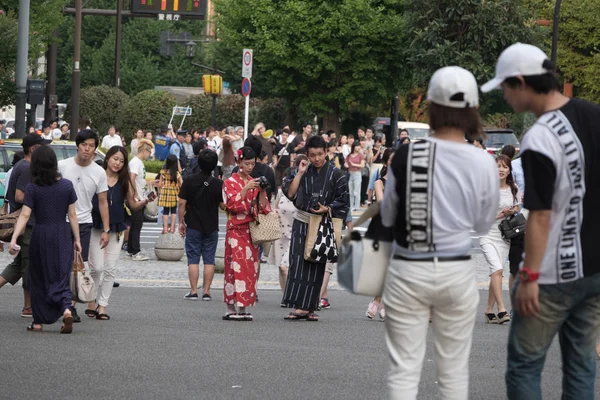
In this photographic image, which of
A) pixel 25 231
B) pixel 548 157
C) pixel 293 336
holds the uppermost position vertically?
pixel 548 157

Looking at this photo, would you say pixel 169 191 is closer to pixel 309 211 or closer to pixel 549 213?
pixel 309 211

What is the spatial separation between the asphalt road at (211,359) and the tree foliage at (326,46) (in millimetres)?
32861

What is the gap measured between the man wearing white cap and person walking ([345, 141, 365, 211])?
2339cm

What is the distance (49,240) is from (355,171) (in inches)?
747

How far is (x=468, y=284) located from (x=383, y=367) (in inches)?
148

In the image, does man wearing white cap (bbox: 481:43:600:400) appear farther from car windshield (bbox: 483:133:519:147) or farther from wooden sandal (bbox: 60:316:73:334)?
car windshield (bbox: 483:133:519:147)

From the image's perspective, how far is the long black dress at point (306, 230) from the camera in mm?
12289

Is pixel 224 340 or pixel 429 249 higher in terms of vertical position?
pixel 429 249

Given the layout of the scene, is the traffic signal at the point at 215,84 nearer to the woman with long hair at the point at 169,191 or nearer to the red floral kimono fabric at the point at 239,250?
the woman with long hair at the point at 169,191

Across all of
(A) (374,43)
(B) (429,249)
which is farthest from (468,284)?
(A) (374,43)

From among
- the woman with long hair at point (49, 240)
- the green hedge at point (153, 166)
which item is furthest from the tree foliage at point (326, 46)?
the woman with long hair at point (49, 240)

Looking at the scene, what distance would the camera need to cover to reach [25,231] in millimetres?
11445

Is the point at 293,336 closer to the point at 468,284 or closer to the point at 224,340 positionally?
the point at 224,340

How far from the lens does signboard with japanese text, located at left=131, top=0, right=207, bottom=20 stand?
37375mm
